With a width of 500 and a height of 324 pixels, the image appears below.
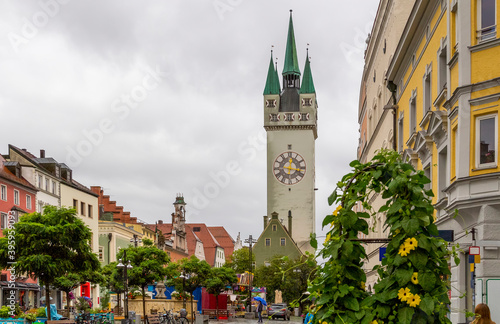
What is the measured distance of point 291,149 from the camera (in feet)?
403

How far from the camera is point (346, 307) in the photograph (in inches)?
239

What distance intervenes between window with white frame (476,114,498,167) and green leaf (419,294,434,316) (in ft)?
36.9

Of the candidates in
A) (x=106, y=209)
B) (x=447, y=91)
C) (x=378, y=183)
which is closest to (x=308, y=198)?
(x=106, y=209)


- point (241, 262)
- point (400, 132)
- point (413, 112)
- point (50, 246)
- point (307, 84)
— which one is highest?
point (307, 84)

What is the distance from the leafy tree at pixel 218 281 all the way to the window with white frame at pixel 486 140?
49.4 m

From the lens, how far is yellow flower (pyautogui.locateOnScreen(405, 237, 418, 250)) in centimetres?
588

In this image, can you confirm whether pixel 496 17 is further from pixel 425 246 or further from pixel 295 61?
pixel 295 61

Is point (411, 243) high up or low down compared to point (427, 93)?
down

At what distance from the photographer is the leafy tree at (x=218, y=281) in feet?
213

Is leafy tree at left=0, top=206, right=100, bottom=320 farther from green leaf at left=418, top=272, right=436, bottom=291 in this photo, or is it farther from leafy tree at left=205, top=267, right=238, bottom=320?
leafy tree at left=205, top=267, right=238, bottom=320

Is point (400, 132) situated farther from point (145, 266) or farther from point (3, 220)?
point (3, 220)

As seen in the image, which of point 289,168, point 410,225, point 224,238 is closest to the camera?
point 410,225

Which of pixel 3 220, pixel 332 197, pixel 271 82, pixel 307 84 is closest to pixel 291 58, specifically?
pixel 307 84

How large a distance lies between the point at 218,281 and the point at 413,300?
59.8 metres
